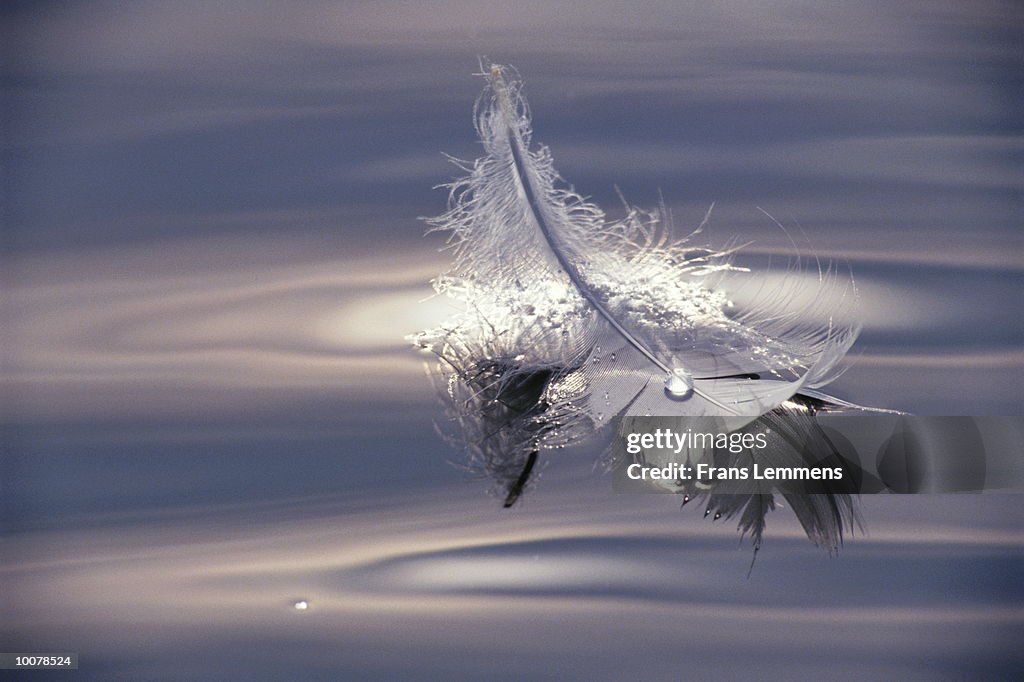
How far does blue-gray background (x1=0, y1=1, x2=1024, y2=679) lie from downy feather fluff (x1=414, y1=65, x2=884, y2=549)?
3 cm

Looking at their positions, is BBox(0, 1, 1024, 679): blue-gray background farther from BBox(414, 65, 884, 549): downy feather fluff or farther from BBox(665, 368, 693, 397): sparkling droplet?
BBox(665, 368, 693, 397): sparkling droplet

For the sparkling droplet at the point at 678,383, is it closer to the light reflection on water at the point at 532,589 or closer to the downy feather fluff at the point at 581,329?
the downy feather fluff at the point at 581,329

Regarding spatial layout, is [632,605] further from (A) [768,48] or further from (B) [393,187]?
(A) [768,48]

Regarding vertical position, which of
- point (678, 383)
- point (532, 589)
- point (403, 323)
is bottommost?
point (532, 589)

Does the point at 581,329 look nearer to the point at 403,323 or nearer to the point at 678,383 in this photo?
the point at 678,383

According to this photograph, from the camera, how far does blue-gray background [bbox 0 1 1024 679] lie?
2.90 ft

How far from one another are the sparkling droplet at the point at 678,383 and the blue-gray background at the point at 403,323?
0.51 ft

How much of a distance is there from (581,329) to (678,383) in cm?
12

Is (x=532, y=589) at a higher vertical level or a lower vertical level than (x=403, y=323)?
lower

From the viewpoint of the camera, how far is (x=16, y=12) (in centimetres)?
92

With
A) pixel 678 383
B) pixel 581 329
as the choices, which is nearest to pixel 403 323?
pixel 581 329

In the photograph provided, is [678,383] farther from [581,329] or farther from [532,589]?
[532,589]

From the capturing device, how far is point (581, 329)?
0.81 m

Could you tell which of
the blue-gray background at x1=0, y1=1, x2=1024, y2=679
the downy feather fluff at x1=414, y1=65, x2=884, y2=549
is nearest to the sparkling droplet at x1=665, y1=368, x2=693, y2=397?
the downy feather fluff at x1=414, y1=65, x2=884, y2=549
